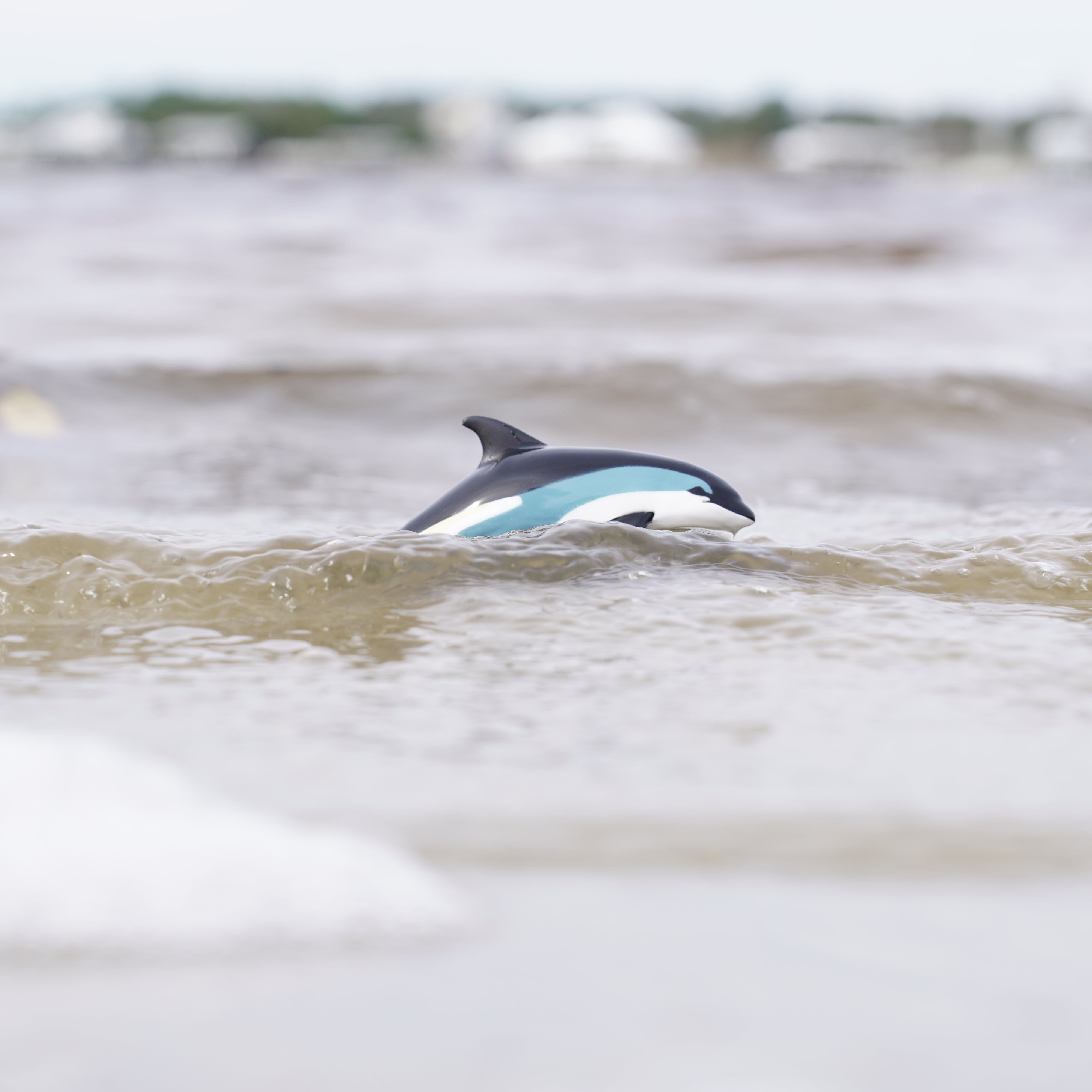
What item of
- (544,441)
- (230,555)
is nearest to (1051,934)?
(230,555)

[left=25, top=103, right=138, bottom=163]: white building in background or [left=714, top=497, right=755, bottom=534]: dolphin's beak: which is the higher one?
[left=25, top=103, right=138, bottom=163]: white building in background

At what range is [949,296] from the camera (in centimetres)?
1206

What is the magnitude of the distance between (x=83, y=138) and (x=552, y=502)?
6737 centimetres

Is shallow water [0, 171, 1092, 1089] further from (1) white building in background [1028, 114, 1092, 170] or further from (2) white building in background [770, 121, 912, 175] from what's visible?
(1) white building in background [1028, 114, 1092, 170]

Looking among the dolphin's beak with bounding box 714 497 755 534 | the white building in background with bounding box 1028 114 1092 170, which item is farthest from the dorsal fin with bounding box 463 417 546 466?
the white building in background with bounding box 1028 114 1092 170

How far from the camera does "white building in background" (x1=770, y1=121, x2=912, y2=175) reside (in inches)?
2726

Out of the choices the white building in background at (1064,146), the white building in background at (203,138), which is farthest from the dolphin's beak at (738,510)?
the white building in background at (1064,146)

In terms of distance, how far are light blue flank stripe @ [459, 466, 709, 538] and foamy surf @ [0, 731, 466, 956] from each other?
4.66ft

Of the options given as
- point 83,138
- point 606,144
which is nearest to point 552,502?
point 83,138

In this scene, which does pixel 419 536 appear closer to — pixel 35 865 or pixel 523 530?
pixel 523 530

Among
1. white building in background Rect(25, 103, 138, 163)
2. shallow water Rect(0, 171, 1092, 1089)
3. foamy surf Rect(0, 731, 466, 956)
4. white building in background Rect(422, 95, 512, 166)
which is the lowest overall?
foamy surf Rect(0, 731, 466, 956)

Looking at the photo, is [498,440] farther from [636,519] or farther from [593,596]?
[593,596]

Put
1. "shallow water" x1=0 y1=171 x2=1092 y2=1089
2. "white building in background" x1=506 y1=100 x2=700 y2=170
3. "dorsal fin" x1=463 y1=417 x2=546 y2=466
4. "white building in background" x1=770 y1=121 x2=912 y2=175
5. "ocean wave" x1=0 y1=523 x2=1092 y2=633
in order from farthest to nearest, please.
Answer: "white building in background" x1=770 y1=121 x2=912 y2=175
"white building in background" x1=506 y1=100 x2=700 y2=170
"dorsal fin" x1=463 y1=417 x2=546 y2=466
"ocean wave" x1=0 y1=523 x2=1092 y2=633
"shallow water" x1=0 y1=171 x2=1092 y2=1089

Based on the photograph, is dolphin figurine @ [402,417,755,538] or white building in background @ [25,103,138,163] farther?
white building in background @ [25,103,138,163]
